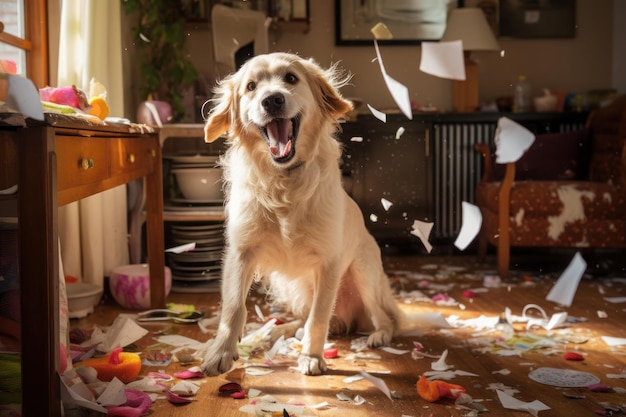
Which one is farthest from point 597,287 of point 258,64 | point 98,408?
point 98,408

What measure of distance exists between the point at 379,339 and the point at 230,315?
67 centimetres

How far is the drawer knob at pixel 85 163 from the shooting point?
1801 millimetres

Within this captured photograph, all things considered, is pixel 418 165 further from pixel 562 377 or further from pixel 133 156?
pixel 562 377

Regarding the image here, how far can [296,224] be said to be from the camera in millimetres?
2143

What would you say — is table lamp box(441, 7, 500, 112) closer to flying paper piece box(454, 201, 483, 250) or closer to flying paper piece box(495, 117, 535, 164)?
flying paper piece box(495, 117, 535, 164)

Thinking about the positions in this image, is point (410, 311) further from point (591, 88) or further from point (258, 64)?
point (591, 88)

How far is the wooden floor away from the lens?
1.81m

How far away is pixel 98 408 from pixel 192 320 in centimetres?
123

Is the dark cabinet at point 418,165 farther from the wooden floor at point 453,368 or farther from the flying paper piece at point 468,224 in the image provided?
the wooden floor at point 453,368

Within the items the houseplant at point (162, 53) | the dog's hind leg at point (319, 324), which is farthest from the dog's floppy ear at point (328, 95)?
the houseplant at point (162, 53)

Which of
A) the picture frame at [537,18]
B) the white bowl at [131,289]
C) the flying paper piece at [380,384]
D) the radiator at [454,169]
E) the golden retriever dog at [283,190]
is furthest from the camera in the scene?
the picture frame at [537,18]

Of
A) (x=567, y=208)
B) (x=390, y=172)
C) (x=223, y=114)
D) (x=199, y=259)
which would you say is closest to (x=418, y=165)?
(x=390, y=172)

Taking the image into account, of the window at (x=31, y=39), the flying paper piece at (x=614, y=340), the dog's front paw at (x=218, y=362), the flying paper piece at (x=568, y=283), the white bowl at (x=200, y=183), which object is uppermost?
the window at (x=31, y=39)

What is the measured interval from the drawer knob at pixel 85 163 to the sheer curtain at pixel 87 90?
122 cm
